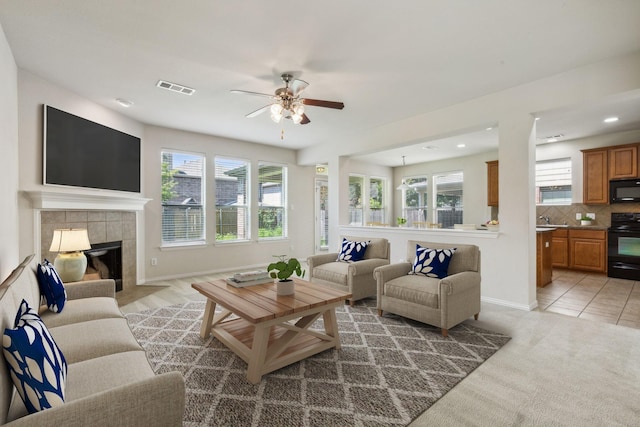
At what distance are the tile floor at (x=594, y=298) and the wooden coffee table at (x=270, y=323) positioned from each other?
114 inches

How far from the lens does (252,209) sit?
6.52 meters

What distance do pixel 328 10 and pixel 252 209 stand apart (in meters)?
4.73

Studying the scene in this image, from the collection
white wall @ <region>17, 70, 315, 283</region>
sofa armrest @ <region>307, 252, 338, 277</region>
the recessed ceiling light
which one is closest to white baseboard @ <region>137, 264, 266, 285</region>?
white wall @ <region>17, 70, 315, 283</region>

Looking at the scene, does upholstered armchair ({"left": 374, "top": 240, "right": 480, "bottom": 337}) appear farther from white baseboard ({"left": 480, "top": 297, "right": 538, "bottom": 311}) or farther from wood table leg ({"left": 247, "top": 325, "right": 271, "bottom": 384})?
wood table leg ({"left": 247, "top": 325, "right": 271, "bottom": 384})

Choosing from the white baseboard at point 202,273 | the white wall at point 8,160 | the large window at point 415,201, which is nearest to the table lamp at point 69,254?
the white wall at point 8,160

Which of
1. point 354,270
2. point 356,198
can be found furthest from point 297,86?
point 356,198

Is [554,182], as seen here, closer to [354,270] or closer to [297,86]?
[354,270]

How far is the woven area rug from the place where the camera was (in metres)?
1.81

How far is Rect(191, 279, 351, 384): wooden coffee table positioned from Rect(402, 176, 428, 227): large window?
6561 mm

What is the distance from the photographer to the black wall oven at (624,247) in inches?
202

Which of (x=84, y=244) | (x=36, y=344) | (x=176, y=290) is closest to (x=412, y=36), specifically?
(x=36, y=344)

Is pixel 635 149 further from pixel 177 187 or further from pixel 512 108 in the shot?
pixel 177 187

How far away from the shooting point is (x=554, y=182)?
647cm

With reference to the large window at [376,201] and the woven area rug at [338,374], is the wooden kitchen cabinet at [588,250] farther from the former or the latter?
the large window at [376,201]
